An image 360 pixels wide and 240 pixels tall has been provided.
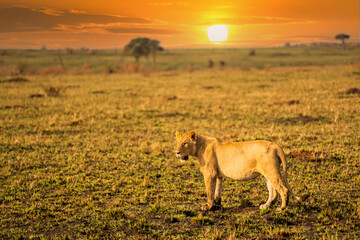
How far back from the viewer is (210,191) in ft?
20.7

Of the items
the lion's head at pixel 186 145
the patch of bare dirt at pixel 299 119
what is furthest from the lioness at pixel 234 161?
the patch of bare dirt at pixel 299 119

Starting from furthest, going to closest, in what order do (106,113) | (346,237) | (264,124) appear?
(106,113) < (264,124) < (346,237)

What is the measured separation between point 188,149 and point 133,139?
7.67 meters

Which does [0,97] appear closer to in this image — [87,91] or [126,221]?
[87,91]

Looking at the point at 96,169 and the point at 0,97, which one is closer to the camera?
the point at 96,169

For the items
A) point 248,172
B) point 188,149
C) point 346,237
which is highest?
point 188,149

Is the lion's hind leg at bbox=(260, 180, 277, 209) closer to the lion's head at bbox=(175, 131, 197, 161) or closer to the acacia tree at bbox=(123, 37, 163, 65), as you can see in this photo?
the lion's head at bbox=(175, 131, 197, 161)

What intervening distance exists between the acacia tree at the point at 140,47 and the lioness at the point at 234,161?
248ft

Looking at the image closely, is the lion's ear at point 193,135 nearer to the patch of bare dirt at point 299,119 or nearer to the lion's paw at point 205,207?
the lion's paw at point 205,207

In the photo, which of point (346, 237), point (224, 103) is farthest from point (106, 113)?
point (346, 237)

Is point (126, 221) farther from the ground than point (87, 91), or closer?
closer

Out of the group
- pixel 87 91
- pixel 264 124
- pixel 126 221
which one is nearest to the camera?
pixel 126 221

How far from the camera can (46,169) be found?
9742 millimetres

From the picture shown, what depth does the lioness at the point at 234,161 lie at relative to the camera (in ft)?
18.7
